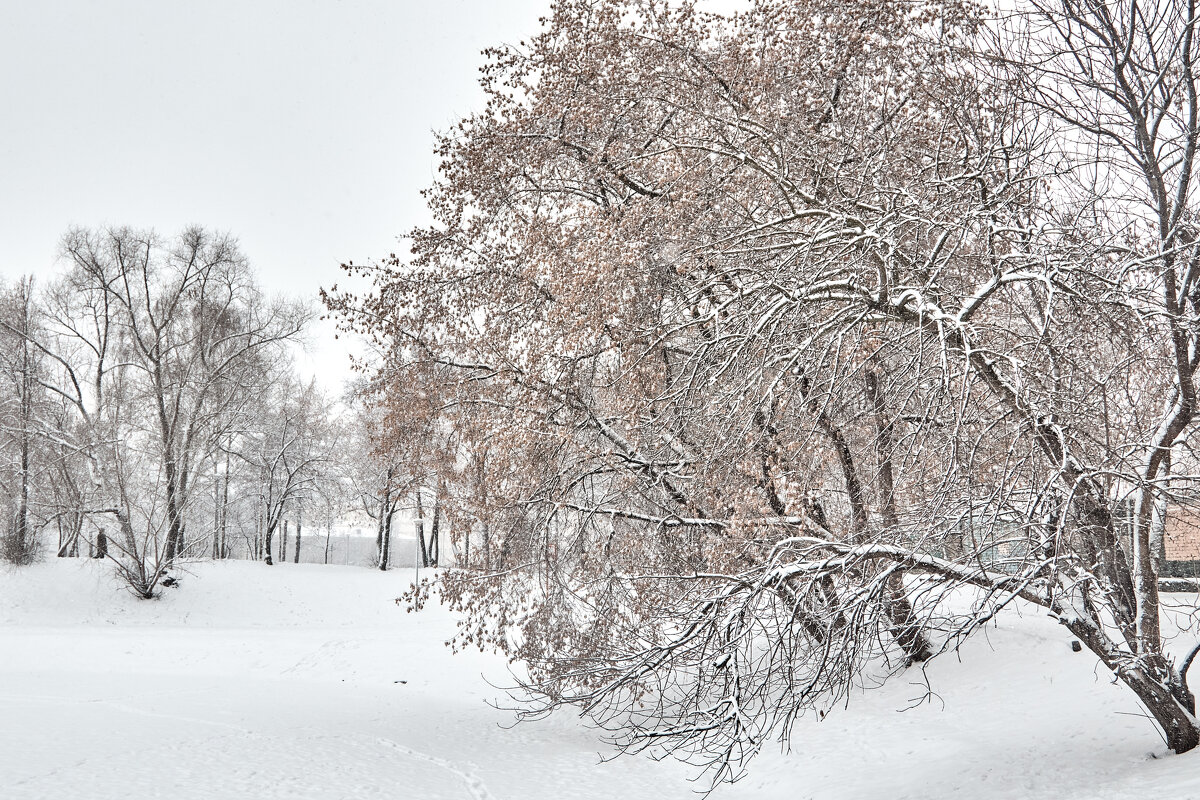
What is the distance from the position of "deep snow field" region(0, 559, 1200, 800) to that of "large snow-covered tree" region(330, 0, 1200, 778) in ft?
3.11

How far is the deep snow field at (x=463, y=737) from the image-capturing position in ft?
25.2

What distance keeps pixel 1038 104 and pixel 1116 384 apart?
2.09 m

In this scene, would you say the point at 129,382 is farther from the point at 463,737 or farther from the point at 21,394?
the point at 463,737

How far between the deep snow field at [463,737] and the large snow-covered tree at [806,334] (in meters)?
0.95

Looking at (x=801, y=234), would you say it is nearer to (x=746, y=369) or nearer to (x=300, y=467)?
(x=746, y=369)

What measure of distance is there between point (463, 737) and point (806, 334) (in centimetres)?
822

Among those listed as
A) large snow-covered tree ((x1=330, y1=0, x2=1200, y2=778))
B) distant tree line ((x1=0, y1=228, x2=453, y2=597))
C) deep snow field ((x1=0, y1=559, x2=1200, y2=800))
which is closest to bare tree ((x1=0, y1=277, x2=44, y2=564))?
distant tree line ((x1=0, y1=228, x2=453, y2=597))

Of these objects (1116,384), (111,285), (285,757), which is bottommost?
(285,757)

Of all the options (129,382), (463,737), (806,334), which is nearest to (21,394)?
(129,382)

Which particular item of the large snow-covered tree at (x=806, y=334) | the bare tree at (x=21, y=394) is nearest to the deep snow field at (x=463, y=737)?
the large snow-covered tree at (x=806, y=334)

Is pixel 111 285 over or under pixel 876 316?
over

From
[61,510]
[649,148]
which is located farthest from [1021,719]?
[61,510]

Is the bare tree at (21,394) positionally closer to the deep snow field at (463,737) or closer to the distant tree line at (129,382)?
the distant tree line at (129,382)

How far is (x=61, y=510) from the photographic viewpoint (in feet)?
78.0
